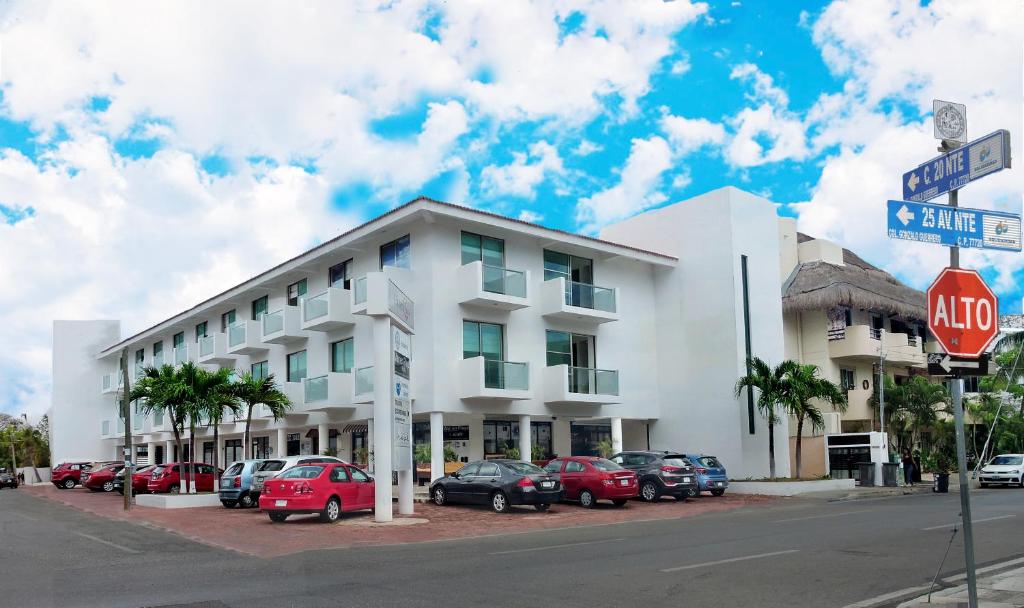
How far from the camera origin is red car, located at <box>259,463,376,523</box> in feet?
70.7

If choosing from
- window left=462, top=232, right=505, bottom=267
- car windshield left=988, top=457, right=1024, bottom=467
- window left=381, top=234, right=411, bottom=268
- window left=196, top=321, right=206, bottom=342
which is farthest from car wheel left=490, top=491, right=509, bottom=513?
window left=196, top=321, right=206, bottom=342

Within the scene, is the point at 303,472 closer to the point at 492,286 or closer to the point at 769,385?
the point at 492,286

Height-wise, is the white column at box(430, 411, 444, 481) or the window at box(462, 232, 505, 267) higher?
the window at box(462, 232, 505, 267)

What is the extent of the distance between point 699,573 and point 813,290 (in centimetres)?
3217

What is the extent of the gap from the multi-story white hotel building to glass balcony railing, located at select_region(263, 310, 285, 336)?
0.19 meters

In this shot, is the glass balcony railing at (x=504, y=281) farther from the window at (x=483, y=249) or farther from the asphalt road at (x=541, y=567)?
the asphalt road at (x=541, y=567)

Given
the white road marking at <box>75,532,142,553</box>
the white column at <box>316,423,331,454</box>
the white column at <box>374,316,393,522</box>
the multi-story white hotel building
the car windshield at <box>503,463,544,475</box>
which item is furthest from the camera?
the white column at <box>316,423,331,454</box>

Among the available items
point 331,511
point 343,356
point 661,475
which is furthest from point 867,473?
point 331,511

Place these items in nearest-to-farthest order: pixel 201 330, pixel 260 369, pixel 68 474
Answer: pixel 260 369 → pixel 68 474 → pixel 201 330

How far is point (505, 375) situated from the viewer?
102 feet

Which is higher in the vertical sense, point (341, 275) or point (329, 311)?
point (341, 275)

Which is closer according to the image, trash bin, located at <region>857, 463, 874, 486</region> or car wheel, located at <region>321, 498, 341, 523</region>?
car wheel, located at <region>321, 498, 341, 523</region>

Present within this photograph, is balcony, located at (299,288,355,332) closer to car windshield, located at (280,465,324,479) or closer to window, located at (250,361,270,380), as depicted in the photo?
window, located at (250,361,270,380)

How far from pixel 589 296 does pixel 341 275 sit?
9.77 m
